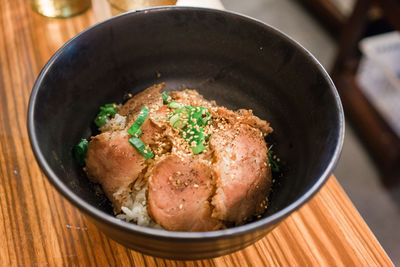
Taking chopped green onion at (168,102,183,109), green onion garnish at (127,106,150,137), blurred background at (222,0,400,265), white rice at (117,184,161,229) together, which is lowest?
blurred background at (222,0,400,265)

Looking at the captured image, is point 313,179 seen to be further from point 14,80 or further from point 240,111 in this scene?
point 14,80

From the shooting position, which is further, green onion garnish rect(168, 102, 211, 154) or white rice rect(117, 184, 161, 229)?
green onion garnish rect(168, 102, 211, 154)

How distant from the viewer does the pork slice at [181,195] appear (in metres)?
1.25

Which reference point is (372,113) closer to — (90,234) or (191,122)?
(191,122)

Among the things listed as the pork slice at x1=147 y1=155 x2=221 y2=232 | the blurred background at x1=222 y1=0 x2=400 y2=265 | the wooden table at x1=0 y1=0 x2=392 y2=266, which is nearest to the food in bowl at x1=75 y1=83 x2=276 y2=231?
the pork slice at x1=147 y1=155 x2=221 y2=232

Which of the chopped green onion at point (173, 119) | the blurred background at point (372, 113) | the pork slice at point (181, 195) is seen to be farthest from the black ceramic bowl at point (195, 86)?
the blurred background at point (372, 113)

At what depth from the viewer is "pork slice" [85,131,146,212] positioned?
138 centimetres

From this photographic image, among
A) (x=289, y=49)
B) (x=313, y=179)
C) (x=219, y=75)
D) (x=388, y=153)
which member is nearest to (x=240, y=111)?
(x=219, y=75)

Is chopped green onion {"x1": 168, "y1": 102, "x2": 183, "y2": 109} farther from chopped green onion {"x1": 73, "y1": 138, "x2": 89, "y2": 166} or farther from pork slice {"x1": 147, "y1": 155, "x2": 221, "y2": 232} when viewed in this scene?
chopped green onion {"x1": 73, "y1": 138, "x2": 89, "y2": 166}

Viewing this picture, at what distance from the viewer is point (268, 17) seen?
14.9ft

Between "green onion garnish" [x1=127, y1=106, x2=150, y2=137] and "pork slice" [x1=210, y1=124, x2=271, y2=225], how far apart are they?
0.94ft

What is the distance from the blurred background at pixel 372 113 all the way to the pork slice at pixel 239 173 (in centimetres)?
204

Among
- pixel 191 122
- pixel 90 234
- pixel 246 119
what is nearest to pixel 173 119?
pixel 191 122

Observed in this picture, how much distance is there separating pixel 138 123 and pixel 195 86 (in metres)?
0.41
